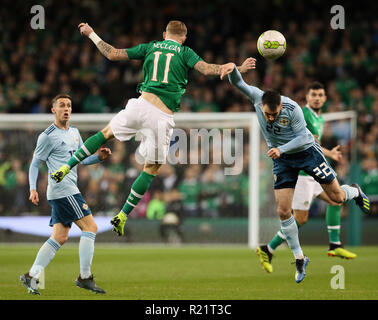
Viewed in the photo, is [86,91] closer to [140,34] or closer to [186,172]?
[140,34]

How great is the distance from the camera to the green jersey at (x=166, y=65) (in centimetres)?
806

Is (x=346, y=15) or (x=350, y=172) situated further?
(x=346, y=15)

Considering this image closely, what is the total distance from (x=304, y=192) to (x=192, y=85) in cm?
914

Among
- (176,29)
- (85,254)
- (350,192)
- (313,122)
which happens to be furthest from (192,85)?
(85,254)

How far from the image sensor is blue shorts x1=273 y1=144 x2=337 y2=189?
28.9ft

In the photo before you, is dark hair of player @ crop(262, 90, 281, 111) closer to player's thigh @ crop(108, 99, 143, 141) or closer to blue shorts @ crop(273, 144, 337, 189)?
blue shorts @ crop(273, 144, 337, 189)

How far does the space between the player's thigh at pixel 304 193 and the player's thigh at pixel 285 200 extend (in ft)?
6.32

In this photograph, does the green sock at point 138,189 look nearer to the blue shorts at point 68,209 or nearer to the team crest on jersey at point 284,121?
the blue shorts at point 68,209

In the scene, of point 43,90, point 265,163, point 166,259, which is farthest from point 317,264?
point 43,90

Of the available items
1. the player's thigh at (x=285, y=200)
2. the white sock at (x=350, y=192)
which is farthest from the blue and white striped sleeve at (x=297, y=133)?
the white sock at (x=350, y=192)

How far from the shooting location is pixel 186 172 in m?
16.5

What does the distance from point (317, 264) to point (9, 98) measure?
10689mm

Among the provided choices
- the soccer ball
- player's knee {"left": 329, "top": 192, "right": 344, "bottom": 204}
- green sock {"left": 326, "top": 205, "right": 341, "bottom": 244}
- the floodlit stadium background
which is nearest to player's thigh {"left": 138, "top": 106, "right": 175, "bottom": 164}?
the soccer ball

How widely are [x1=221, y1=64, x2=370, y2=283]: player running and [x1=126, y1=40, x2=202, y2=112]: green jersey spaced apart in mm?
592
